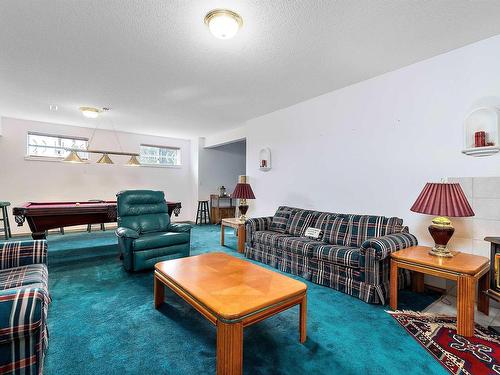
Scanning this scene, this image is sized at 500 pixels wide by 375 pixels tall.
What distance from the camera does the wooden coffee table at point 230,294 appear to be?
1.45 meters

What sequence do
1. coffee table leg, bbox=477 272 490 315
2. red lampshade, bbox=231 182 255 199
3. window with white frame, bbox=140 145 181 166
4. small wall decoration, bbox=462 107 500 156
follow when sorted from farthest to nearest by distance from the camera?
window with white frame, bbox=140 145 181 166 → red lampshade, bbox=231 182 255 199 → small wall decoration, bbox=462 107 500 156 → coffee table leg, bbox=477 272 490 315

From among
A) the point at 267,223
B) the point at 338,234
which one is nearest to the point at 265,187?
the point at 267,223

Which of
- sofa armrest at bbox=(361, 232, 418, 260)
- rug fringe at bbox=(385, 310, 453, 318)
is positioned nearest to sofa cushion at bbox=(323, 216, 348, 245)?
sofa armrest at bbox=(361, 232, 418, 260)

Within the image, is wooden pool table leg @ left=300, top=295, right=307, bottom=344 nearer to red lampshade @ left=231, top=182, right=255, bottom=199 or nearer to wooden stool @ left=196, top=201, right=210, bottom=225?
red lampshade @ left=231, top=182, right=255, bottom=199

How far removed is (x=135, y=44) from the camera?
8.23 feet

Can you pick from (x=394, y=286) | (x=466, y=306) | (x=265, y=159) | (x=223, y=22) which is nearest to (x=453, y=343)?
(x=466, y=306)

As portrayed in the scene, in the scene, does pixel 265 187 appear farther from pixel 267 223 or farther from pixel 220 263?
pixel 220 263

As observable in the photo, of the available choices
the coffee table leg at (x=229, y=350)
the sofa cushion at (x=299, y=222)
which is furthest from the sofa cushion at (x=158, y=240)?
the coffee table leg at (x=229, y=350)

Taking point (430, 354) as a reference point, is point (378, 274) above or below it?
above

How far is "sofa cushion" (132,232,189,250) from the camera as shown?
3250mm

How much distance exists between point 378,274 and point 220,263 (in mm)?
1505

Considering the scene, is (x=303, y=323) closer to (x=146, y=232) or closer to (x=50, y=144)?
(x=146, y=232)

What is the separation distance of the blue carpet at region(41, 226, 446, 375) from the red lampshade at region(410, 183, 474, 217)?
957 mm

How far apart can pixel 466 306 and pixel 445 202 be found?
81cm
